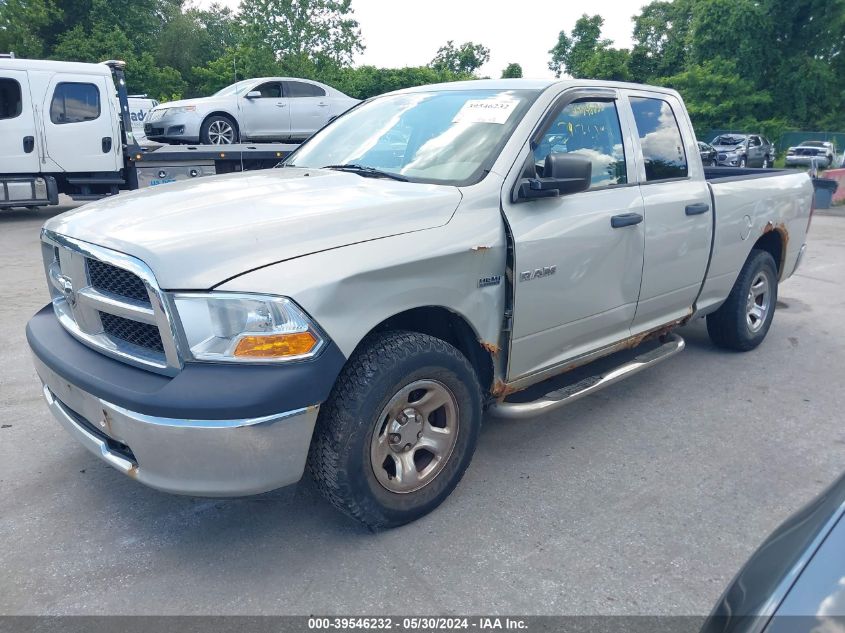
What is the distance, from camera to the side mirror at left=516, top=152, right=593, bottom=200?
3117 mm

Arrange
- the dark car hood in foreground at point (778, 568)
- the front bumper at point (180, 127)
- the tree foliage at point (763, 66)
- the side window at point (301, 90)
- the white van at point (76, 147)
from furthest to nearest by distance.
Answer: the tree foliage at point (763, 66) → the side window at point (301, 90) → the front bumper at point (180, 127) → the white van at point (76, 147) → the dark car hood in foreground at point (778, 568)

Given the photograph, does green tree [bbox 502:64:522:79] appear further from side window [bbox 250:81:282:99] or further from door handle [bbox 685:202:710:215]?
door handle [bbox 685:202:710:215]

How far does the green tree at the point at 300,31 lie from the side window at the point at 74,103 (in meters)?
18.4

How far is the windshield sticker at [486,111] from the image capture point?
3457mm

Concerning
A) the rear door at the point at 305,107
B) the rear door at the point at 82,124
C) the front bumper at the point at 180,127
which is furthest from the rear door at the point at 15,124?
the rear door at the point at 305,107

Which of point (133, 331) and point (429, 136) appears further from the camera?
point (429, 136)

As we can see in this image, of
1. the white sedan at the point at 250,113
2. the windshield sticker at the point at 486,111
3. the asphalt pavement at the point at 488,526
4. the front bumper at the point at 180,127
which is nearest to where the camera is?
the asphalt pavement at the point at 488,526

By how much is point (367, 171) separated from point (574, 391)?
1.59m

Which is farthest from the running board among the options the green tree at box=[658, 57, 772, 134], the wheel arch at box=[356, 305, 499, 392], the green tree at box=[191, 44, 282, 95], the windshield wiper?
the green tree at box=[658, 57, 772, 134]

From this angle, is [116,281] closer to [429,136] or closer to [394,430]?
[394,430]

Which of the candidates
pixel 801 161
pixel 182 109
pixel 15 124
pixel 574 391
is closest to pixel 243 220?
pixel 574 391

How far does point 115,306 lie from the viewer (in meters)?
2.58

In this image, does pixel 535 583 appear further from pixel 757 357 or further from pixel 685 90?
pixel 685 90

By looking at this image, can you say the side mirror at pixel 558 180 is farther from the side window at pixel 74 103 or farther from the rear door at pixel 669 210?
the side window at pixel 74 103
